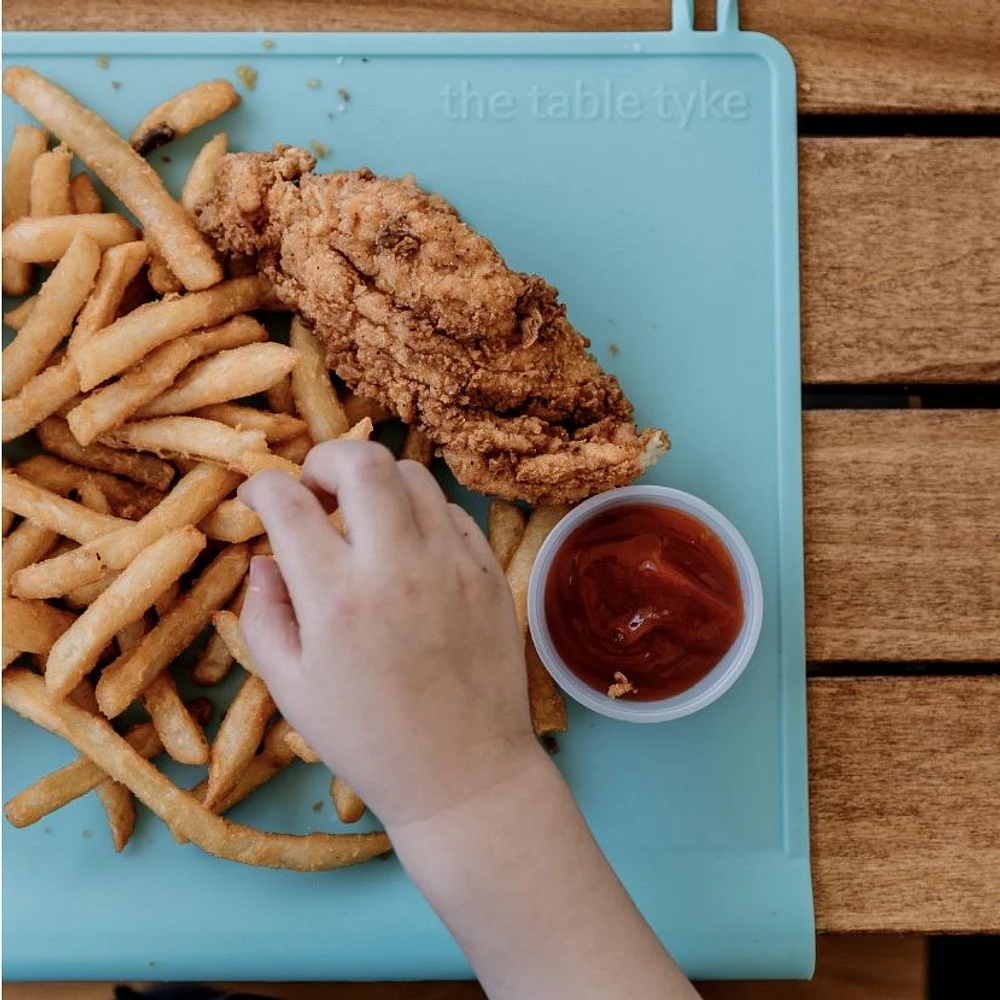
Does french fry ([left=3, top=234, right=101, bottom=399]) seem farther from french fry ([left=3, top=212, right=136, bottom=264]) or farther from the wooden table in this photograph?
the wooden table

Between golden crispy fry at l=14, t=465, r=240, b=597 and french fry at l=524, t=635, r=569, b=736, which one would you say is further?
french fry at l=524, t=635, r=569, b=736

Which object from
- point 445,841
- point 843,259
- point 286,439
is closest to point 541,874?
point 445,841

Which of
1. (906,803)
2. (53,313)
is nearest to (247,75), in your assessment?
(53,313)

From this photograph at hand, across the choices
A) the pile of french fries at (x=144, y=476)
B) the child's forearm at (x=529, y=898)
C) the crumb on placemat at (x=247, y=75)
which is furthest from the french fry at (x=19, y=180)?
the child's forearm at (x=529, y=898)

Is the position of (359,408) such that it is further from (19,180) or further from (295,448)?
(19,180)

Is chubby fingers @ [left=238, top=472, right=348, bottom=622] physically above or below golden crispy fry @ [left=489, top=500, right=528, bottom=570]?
above

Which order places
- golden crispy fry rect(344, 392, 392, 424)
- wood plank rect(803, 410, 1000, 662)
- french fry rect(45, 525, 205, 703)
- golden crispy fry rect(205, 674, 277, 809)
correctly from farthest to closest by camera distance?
wood plank rect(803, 410, 1000, 662) < golden crispy fry rect(344, 392, 392, 424) < golden crispy fry rect(205, 674, 277, 809) < french fry rect(45, 525, 205, 703)

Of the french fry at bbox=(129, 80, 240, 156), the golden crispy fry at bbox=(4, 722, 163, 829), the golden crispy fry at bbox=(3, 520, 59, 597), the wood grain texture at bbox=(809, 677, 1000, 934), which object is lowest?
the wood grain texture at bbox=(809, 677, 1000, 934)

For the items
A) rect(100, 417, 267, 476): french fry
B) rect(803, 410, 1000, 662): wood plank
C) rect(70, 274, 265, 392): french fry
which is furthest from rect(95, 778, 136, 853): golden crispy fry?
rect(803, 410, 1000, 662): wood plank
